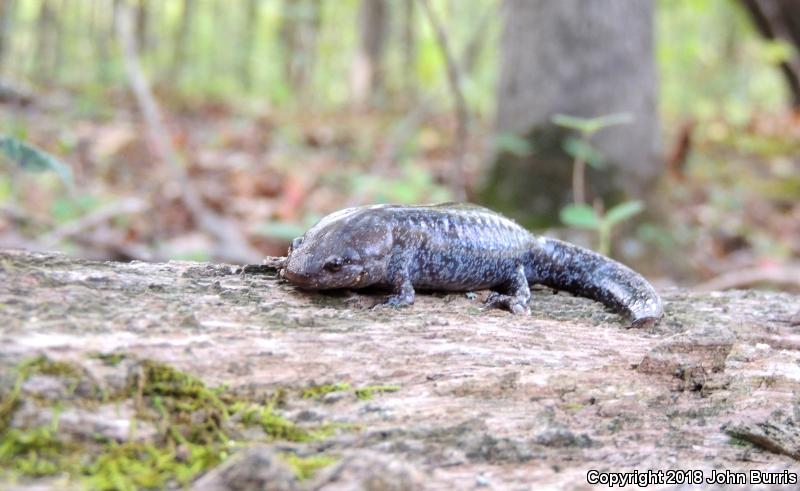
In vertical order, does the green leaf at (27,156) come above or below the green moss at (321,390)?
above

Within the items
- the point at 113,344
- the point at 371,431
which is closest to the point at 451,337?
the point at 371,431

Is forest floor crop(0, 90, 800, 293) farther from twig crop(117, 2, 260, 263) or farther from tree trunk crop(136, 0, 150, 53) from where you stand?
tree trunk crop(136, 0, 150, 53)

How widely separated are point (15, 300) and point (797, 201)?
1151 cm

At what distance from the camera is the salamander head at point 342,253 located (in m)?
2.96

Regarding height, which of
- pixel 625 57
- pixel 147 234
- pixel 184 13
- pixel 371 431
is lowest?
pixel 147 234

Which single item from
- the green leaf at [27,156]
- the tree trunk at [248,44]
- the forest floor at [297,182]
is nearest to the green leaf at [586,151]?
the forest floor at [297,182]

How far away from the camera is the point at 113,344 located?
214 centimetres

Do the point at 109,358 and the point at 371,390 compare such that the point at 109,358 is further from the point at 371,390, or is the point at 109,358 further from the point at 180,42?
the point at 180,42

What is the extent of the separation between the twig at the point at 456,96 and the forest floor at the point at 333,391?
4.53 metres

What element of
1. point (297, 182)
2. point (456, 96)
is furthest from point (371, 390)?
point (297, 182)

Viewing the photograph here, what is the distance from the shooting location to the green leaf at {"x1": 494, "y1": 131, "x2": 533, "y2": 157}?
23.8 ft

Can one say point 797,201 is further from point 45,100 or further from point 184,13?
point 184,13

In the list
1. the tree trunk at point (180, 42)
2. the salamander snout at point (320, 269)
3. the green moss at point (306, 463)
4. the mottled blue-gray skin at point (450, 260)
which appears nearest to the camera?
the green moss at point (306, 463)

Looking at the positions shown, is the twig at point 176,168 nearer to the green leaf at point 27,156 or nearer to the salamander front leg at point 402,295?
the green leaf at point 27,156
